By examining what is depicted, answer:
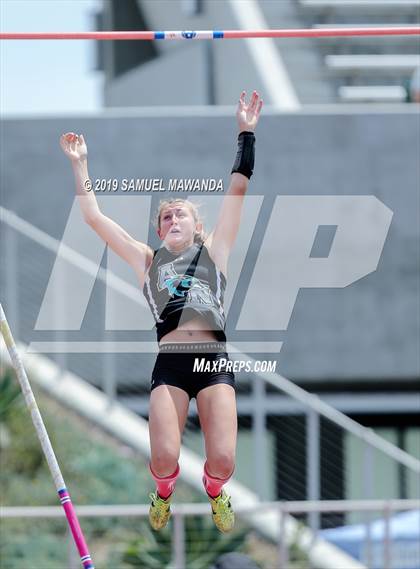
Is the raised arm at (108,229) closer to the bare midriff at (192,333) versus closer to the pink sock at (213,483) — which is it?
the bare midriff at (192,333)

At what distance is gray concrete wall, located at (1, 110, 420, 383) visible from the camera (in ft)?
37.9

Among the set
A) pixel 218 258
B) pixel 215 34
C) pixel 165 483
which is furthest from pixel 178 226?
pixel 165 483

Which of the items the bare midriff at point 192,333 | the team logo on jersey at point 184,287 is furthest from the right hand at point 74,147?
the bare midriff at point 192,333

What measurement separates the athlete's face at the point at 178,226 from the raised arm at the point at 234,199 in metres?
0.11

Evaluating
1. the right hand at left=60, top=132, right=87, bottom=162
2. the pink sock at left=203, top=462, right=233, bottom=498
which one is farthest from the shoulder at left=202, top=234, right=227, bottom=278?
the pink sock at left=203, top=462, right=233, bottom=498

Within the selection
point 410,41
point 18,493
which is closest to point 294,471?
point 18,493

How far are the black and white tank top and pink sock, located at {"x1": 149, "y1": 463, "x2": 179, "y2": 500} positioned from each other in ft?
1.97

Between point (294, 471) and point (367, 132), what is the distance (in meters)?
3.04

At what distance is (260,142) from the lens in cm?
1195

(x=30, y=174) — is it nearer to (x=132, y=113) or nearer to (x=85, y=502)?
(x=132, y=113)

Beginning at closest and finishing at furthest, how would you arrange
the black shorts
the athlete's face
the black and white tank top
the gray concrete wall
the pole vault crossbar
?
1. the black shorts
2. the black and white tank top
3. the athlete's face
4. the pole vault crossbar
5. the gray concrete wall

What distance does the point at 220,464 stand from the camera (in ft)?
19.1

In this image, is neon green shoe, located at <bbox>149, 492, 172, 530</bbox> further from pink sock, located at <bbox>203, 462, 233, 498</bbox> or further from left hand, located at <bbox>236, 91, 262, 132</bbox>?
left hand, located at <bbox>236, 91, 262, 132</bbox>

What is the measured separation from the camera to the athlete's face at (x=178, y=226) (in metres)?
6.11
